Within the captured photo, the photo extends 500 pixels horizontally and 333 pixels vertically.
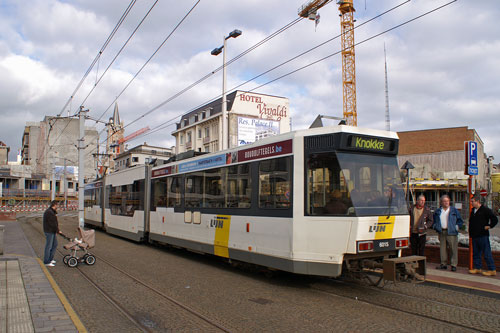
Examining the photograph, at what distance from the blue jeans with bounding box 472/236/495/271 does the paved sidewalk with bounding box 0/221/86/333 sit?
8.13m

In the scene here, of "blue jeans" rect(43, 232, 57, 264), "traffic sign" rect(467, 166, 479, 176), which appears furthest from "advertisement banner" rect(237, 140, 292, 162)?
"blue jeans" rect(43, 232, 57, 264)

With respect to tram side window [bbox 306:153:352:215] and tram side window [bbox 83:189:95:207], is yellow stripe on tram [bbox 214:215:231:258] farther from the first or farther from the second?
tram side window [bbox 83:189:95:207]

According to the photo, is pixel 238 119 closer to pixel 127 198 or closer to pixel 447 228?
pixel 127 198

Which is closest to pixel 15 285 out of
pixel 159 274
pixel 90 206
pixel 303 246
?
pixel 159 274

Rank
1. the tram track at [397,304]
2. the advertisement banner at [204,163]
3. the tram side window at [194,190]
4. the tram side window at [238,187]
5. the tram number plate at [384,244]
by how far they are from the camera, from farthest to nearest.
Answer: the tram side window at [194,190], the advertisement banner at [204,163], the tram side window at [238,187], the tram number plate at [384,244], the tram track at [397,304]

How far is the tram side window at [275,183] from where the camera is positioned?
26.4 ft

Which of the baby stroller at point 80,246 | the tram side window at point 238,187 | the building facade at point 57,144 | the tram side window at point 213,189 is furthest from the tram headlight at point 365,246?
the building facade at point 57,144

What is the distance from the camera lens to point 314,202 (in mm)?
7562

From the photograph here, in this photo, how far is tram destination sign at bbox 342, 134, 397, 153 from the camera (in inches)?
295

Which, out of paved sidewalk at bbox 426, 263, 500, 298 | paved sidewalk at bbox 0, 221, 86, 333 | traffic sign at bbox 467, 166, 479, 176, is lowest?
paved sidewalk at bbox 426, 263, 500, 298

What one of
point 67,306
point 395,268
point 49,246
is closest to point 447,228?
point 395,268

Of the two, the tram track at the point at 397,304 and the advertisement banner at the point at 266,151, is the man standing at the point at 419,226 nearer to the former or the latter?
the tram track at the point at 397,304

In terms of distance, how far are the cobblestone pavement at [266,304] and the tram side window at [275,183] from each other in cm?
178

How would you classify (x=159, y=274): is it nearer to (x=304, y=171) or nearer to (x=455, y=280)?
(x=304, y=171)
